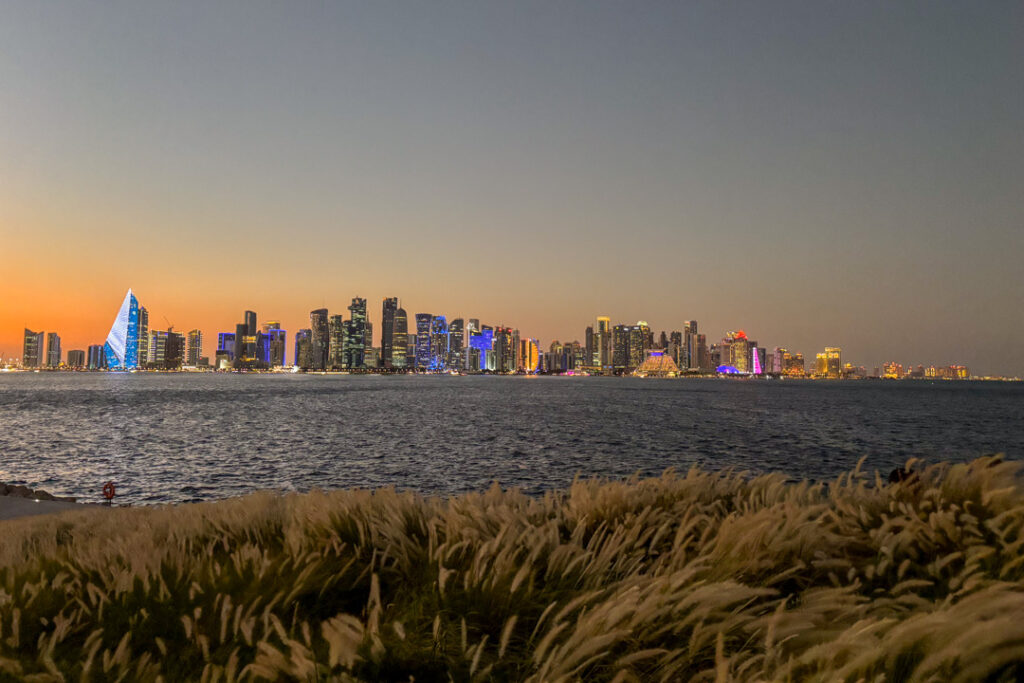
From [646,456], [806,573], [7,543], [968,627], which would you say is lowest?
[646,456]

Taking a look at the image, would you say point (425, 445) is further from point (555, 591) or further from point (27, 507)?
point (555, 591)

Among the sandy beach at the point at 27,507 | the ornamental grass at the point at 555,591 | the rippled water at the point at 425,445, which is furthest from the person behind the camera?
the rippled water at the point at 425,445

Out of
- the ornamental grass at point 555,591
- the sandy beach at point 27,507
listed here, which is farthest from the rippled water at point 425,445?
the ornamental grass at point 555,591

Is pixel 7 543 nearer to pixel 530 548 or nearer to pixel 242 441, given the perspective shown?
pixel 530 548

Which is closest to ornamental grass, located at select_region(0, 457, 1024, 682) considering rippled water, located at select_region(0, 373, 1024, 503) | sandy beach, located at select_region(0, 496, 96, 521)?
sandy beach, located at select_region(0, 496, 96, 521)

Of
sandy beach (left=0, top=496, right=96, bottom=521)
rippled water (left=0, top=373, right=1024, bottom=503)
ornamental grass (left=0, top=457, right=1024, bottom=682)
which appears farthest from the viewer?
rippled water (left=0, top=373, right=1024, bottom=503)

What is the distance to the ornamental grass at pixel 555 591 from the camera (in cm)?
244

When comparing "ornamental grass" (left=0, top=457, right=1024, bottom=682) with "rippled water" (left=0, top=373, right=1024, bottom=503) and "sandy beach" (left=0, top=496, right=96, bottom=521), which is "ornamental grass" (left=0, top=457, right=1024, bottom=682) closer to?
"sandy beach" (left=0, top=496, right=96, bottom=521)

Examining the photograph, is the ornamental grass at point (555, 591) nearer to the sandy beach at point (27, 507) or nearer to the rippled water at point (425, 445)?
the sandy beach at point (27, 507)

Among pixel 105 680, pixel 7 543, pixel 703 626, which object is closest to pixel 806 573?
pixel 703 626

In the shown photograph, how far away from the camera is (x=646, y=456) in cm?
3806

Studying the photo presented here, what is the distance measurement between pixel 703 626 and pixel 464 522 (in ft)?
6.94

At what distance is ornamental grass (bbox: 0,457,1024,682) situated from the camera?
8.01ft

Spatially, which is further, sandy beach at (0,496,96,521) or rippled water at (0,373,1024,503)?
rippled water at (0,373,1024,503)
